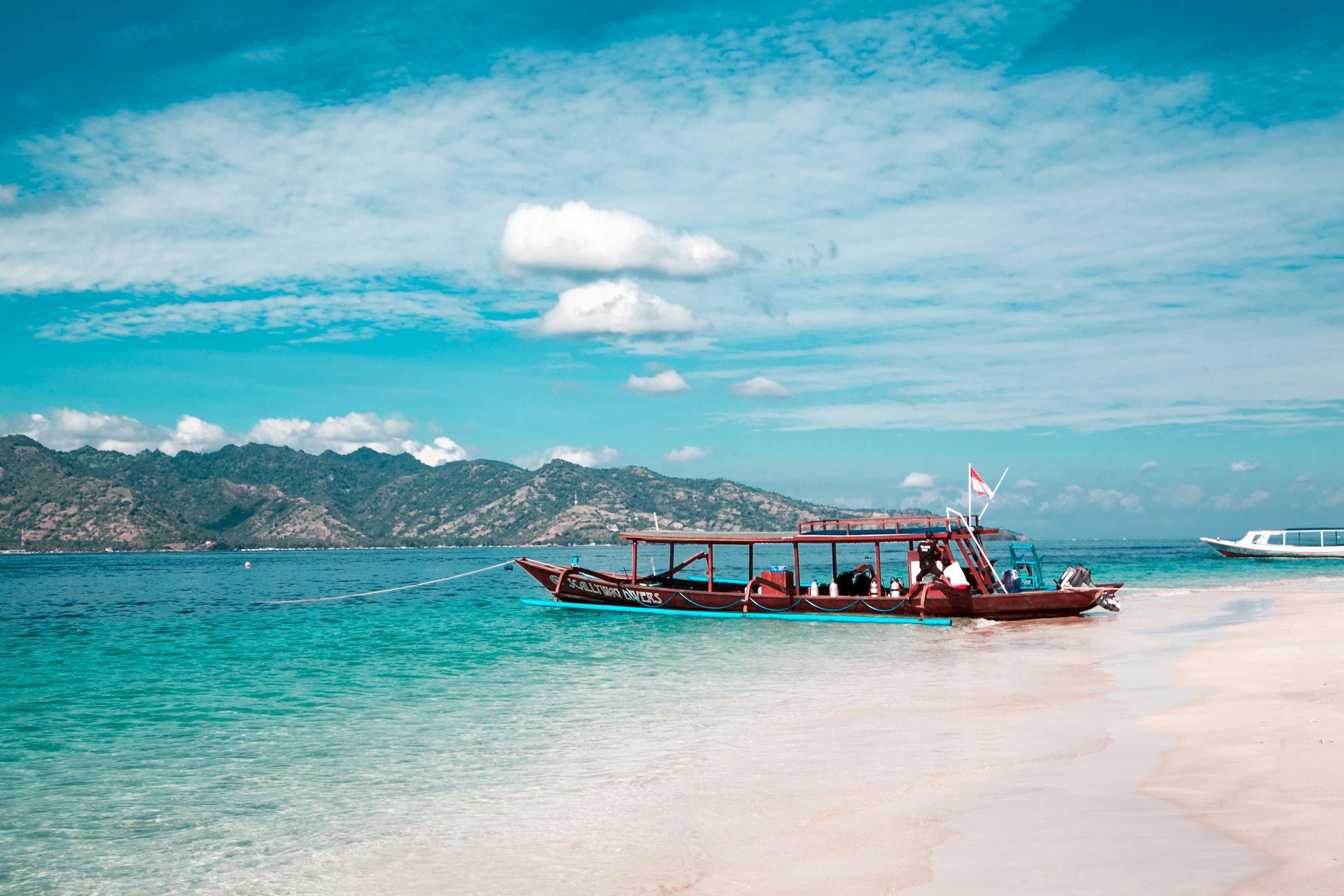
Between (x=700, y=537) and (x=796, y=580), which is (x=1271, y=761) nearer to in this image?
(x=796, y=580)

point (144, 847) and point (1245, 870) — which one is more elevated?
point (1245, 870)

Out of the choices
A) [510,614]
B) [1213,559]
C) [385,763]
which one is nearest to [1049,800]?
[385,763]

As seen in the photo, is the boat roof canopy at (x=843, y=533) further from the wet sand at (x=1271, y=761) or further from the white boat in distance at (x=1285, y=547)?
the white boat in distance at (x=1285, y=547)

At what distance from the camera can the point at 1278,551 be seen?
279 feet

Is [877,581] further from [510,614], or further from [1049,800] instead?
[1049,800]

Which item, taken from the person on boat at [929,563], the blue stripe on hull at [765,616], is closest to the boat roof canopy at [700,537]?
the blue stripe on hull at [765,616]

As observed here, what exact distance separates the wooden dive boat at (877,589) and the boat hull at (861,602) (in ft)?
0.10

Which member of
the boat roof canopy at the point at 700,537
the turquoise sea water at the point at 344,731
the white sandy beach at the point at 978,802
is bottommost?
the turquoise sea water at the point at 344,731

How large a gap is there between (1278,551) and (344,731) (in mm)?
93875

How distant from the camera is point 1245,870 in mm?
6438

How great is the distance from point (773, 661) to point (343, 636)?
18.1 metres

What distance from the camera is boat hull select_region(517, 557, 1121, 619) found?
3172 cm

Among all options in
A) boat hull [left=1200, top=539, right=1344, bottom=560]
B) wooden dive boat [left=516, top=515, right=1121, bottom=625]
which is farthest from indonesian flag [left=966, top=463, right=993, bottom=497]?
boat hull [left=1200, top=539, right=1344, bottom=560]

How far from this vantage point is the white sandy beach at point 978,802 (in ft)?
22.8
